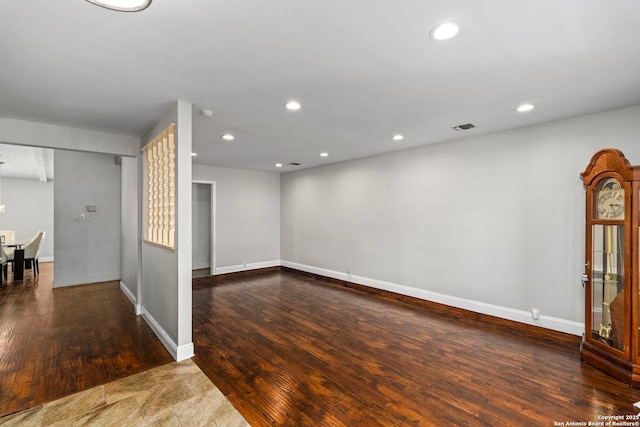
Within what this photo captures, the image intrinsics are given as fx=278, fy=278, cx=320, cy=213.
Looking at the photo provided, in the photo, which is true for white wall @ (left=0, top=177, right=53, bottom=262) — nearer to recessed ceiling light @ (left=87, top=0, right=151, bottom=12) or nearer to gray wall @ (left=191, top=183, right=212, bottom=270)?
gray wall @ (left=191, top=183, right=212, bottom=270)

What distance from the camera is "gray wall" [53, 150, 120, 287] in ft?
18.2

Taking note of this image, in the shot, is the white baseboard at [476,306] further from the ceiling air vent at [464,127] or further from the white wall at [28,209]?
the white wall at [28,209]

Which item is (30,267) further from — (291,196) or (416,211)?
(416,211)

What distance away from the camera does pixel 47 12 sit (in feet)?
4.97

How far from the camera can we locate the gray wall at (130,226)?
4.58 metres

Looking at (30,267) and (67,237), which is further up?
(67,237)

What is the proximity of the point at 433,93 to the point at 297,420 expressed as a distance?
2900 mm

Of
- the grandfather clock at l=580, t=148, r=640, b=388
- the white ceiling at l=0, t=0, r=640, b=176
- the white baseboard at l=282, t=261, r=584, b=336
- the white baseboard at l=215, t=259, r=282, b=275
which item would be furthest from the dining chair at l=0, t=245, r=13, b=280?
the grandfather clock at l=580, t=148, r=640, b=388

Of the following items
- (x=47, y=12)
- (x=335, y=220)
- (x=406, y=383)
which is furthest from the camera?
(x=335, y=220)

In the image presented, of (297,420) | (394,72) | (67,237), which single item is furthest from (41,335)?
(394,72)

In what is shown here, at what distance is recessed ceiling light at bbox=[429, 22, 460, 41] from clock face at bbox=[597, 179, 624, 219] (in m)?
2.34

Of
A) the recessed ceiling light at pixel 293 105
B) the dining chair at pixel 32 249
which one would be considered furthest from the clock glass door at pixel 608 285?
the dining chair at pixel 32 249

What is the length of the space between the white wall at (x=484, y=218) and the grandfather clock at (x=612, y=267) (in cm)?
36

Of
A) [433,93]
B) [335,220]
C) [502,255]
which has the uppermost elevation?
[433,93]
